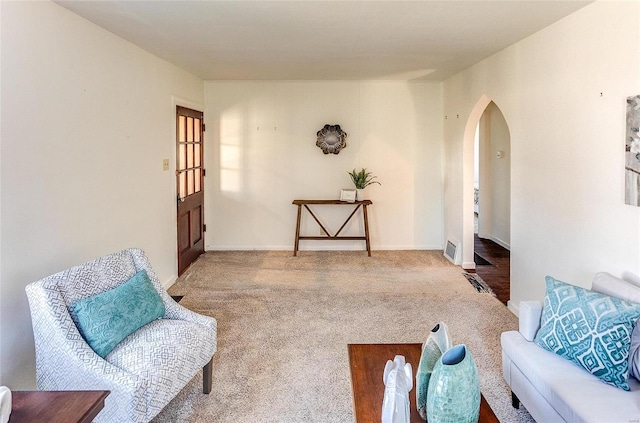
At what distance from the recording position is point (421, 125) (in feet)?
19.2

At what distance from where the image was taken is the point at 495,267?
512cm

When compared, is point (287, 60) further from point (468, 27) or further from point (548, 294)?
point (548, 294)

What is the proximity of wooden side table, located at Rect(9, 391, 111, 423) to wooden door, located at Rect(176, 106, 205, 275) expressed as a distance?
3.22 metres

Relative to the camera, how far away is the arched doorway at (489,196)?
486 cm

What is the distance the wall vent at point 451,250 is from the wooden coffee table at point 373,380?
Answer: 321 cm

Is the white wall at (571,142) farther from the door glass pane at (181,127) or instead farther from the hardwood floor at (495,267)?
the door glass pane at (181,127)

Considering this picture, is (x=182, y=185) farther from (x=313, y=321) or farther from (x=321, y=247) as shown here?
(x=313, y=321)

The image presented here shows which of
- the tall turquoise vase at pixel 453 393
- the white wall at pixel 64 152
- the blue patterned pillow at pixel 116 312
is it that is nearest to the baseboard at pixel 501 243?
the white wall at pixel 64 152

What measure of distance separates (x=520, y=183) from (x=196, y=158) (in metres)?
3.90

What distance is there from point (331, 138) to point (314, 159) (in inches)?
15.3

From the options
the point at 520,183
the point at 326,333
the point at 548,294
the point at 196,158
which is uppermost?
the point at 196,158

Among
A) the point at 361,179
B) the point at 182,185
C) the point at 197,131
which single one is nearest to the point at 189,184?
the point at 182,185

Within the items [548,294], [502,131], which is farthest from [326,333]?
[502,131]

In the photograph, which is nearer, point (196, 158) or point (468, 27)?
point (468, 27)
